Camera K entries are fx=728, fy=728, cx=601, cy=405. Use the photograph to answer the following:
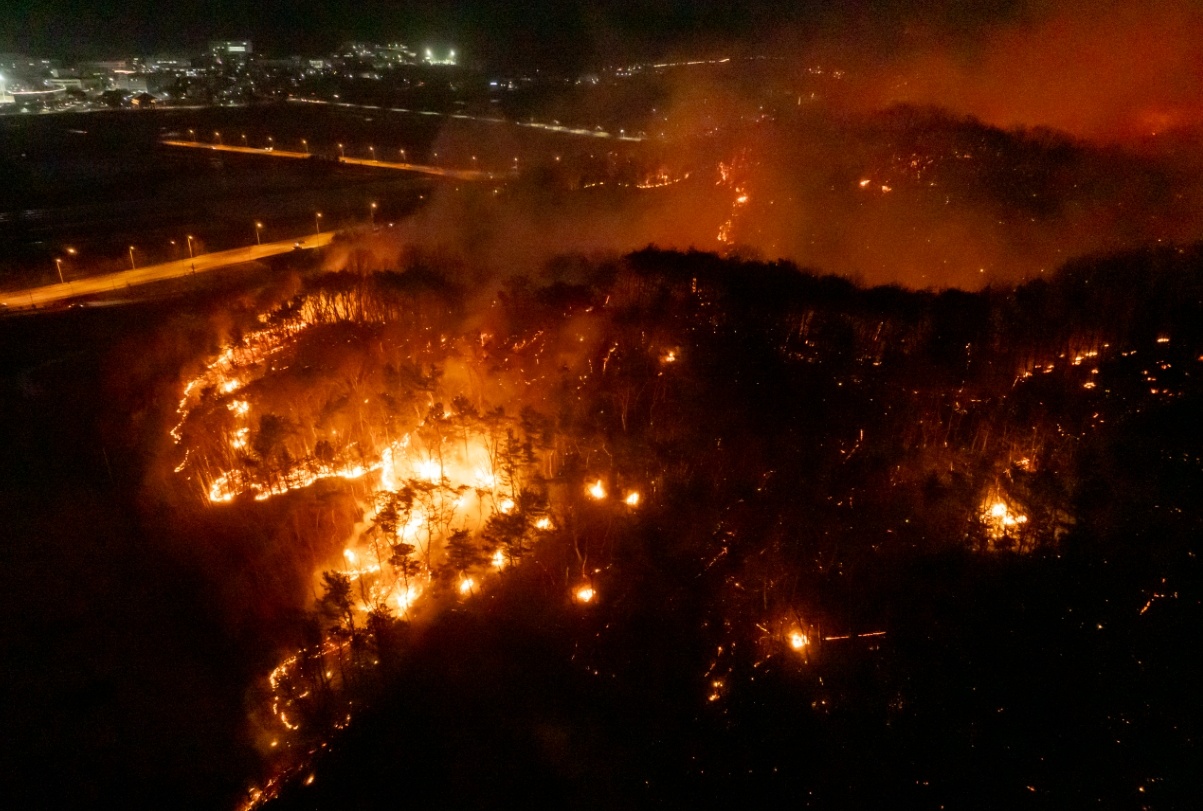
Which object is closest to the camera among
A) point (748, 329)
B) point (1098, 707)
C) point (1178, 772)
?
point (1178, 772)

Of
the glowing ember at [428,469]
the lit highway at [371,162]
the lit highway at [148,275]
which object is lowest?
the lit highway at [148,275]

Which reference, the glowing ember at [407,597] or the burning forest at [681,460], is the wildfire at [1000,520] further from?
the glowing ember at [407,597]

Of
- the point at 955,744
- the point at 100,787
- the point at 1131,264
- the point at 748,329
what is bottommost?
the point at 100,787

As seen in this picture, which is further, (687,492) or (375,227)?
(375,227)

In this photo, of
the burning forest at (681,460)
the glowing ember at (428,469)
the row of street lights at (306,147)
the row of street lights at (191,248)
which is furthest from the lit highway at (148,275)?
the row of street lights at (306,147)

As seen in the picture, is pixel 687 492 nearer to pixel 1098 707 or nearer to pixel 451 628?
pixel 451 628

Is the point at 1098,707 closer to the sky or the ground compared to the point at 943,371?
closer to the ground

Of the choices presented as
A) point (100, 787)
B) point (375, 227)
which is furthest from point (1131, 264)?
point (375, 227)

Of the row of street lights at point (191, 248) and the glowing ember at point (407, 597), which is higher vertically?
the row of street lights at point (191, 248)

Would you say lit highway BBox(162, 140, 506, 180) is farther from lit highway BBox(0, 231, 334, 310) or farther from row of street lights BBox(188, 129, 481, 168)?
lit highway BBox(0, 231, 334, 310)
